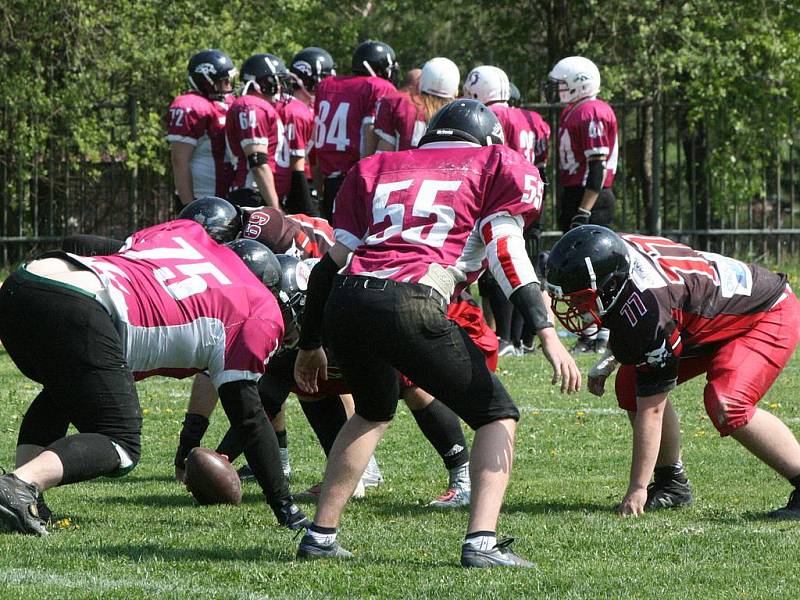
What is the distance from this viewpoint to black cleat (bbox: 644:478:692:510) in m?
5.64

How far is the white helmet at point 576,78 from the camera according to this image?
412 inches

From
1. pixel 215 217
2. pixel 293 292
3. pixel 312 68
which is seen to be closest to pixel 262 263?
pixel 293 292

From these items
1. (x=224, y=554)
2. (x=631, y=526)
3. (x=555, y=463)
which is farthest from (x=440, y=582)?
(x=555, y=463)

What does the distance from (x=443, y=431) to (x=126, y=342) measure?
63.0 inches

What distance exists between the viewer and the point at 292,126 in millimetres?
10234

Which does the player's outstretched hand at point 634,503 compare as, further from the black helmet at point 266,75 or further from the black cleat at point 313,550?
the black helmet at point 266,75

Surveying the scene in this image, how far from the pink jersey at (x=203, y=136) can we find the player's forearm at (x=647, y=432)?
5.39 metres

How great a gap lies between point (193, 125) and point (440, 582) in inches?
244

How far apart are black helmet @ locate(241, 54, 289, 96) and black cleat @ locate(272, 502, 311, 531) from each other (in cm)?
538

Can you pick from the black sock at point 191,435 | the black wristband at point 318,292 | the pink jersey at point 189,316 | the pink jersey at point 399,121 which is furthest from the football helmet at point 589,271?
the pink jersey at point 399,121

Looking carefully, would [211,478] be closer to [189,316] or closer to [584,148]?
[189,316]

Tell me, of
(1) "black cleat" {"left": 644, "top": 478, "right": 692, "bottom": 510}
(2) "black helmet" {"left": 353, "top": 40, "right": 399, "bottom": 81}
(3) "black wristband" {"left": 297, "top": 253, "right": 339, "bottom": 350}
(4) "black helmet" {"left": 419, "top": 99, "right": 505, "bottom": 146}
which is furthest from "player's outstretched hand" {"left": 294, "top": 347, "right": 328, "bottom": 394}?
(2) "black helmet" {"left": 353, "top": 40, "right": 399, "bottom": 81}

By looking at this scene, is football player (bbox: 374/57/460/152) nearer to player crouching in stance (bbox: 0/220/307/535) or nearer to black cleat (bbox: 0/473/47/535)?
player crouching in stance (bbox: 0/220/307/535)

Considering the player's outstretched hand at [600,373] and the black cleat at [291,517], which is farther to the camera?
the player's outstretched hand at [600,373]
